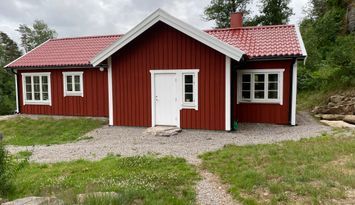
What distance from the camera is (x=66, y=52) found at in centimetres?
1593

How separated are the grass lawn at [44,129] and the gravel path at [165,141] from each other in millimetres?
838

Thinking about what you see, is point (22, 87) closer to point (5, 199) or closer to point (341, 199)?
point (5, 199)

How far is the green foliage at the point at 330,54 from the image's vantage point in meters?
16.1

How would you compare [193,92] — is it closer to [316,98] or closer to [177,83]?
[177,83]

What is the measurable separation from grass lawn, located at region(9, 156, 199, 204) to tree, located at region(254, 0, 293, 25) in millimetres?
27572

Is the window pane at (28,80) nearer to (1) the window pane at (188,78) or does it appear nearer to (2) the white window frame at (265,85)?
(1) the window pane at (188,78)

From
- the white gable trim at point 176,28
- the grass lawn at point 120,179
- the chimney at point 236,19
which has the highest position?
the chimney at point 236,19

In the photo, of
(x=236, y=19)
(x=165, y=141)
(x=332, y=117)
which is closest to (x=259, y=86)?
(x=332, y=117)

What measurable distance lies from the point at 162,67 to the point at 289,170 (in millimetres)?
6874

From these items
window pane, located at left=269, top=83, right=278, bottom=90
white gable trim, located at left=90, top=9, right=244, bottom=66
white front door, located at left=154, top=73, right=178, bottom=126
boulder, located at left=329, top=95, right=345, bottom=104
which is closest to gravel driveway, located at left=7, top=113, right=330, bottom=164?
white front door, located at left=154, top=73, right=178, bottom=126

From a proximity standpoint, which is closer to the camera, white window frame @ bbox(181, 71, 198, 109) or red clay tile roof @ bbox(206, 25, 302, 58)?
white window frame @ bbox(181, 71, 198, 109)

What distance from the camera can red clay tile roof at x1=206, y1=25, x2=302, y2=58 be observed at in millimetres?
11562

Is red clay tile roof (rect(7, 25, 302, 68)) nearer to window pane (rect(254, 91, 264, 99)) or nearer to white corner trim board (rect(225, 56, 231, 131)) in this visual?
white corner trim board (rect(225, 56, 231, 131))

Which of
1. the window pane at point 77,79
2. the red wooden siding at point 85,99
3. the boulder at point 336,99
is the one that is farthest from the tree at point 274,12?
the window pane at point 77,79
